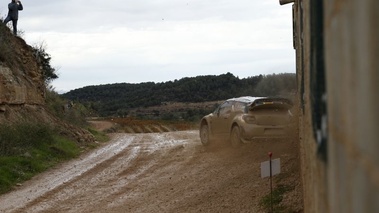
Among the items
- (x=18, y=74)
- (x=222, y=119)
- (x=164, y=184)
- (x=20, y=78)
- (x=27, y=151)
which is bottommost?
(x=164, y=184)

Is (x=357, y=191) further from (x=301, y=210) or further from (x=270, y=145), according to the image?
(x=270, y=145)

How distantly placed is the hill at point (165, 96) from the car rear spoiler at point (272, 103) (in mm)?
44963

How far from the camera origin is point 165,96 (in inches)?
3450

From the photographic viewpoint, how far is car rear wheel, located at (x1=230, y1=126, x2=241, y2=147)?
1584 centimetres

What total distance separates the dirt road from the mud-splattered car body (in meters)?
0.31

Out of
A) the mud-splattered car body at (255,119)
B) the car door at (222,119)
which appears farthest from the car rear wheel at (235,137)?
the car door at (222,119)

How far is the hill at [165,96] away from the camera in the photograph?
7194cm

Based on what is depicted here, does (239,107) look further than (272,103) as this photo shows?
Yes

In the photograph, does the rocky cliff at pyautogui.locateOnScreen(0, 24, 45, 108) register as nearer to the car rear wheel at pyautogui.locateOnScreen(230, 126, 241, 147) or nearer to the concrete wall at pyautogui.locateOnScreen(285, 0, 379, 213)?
the car rear wheel at pyautogui.locateOnScreen(230, 126, 241, 147)

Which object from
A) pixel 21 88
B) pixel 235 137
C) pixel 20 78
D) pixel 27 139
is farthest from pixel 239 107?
pixel 20 78

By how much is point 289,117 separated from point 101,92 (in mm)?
92558

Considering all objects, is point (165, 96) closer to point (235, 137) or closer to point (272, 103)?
point (235, 137)

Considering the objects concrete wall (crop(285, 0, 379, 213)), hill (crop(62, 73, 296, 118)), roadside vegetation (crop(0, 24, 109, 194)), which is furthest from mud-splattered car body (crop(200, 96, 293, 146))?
hill (crop(62, 73, 296, 118))

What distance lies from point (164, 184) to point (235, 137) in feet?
11.5
